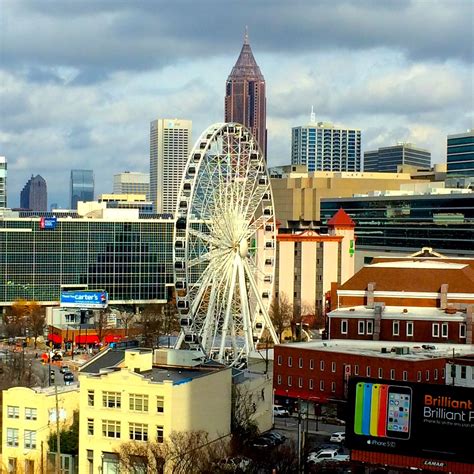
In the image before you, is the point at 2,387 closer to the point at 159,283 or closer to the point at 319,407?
the point at 319,407

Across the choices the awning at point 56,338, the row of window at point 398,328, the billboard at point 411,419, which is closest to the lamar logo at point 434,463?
the billboard at point 411,419

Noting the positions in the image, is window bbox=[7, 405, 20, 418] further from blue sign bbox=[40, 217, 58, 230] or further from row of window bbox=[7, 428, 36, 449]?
blue sign bbox=[40, 217, 58, 230]

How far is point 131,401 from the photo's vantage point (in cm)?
5759

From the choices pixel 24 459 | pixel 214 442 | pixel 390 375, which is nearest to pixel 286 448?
pixel 214 442

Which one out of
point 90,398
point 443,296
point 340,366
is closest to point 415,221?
point 443,296

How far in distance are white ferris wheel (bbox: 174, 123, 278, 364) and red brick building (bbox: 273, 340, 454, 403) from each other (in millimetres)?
3864

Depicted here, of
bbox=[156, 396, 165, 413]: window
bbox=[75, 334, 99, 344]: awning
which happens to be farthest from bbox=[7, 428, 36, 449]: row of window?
bbox=[75, 334, 99, 344]: awning

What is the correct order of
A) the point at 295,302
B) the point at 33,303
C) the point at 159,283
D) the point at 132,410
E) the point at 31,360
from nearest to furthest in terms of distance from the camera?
Answer: the point at 132,410, the point at 31,360, the point at 295,302, the point at 33,303, the point at 159,283

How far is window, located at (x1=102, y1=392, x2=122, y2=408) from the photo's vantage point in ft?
190

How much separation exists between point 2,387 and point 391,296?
33605 mm

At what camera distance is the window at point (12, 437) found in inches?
2349

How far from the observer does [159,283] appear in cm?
16075

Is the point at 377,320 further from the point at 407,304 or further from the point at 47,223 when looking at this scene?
the point at 47,223

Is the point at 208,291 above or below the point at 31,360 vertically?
above
